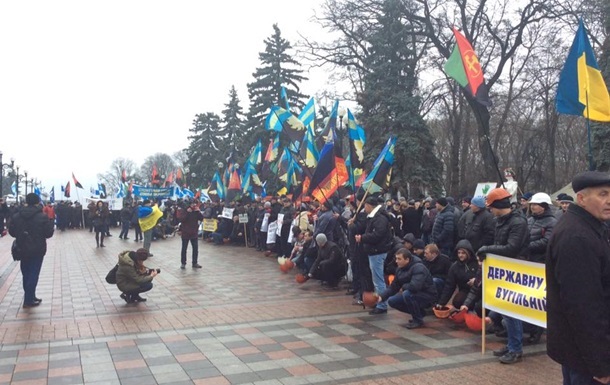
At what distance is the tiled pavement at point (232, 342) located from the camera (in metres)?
5.86

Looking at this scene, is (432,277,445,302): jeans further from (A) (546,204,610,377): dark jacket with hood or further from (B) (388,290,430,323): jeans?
(A) (546,204,610,377): dark jacket with hood

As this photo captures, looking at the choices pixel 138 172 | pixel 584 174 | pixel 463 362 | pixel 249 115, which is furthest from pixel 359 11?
pixel 138 172

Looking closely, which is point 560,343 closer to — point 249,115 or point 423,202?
point 423,202

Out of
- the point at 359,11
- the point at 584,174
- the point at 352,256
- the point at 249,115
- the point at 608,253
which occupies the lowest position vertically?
the point at 352,256

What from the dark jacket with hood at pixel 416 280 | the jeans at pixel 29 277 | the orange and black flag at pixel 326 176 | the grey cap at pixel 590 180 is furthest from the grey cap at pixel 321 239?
the grey cap at pixel 590 180

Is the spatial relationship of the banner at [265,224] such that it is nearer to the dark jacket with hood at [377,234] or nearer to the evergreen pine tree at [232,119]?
the dark jacket with hood at [377,234]

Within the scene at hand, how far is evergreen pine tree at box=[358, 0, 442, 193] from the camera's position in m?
26.2

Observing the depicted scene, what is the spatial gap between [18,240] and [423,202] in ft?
33.2

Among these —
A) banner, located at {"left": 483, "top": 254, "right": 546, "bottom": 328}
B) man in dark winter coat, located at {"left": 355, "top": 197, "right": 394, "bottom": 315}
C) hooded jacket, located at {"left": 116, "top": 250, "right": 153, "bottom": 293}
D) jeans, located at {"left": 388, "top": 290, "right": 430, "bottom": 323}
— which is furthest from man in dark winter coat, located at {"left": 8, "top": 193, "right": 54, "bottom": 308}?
banner, located at {"left": 483, "top": 254, "right": 546, "bottom": 328}

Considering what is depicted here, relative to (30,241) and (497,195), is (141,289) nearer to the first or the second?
(30,241)

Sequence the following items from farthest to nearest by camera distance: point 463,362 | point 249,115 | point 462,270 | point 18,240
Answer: point 249,115 → point 18,240 → point 462,270 → point 463,362

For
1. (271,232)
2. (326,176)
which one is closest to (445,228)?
(326,176)

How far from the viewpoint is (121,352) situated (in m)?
6.74

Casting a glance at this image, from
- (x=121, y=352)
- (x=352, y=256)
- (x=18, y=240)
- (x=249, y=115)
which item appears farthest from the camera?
(x=249, y=115)
